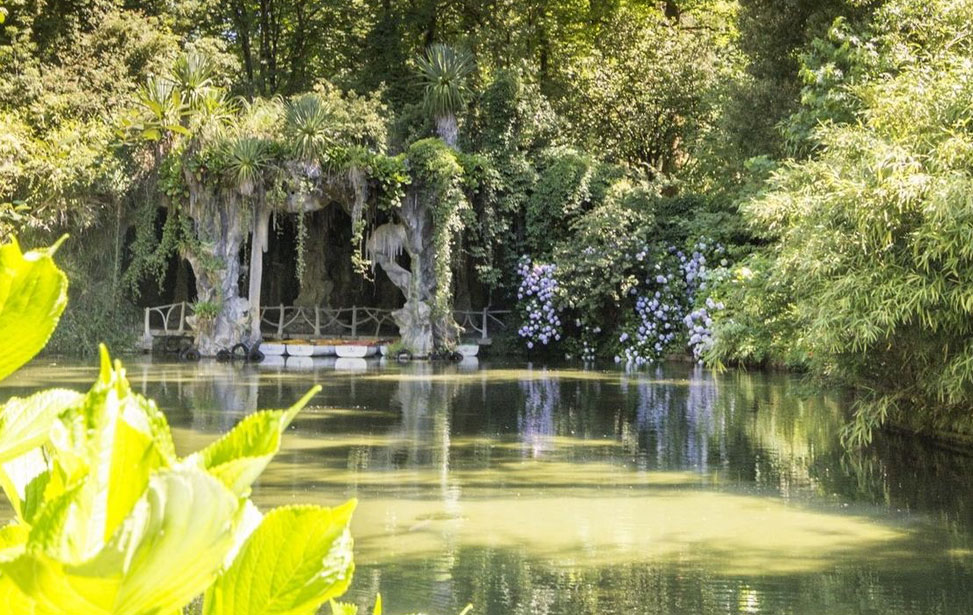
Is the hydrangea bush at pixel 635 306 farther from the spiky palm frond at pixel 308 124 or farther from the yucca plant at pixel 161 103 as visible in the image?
the yucca plant at pixel 161 103

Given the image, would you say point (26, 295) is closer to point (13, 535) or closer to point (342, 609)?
point (13, 535)

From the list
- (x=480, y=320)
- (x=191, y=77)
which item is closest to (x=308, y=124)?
(x=191, y=77)

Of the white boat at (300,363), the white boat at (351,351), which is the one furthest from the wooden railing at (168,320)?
the white boat at (351,351)

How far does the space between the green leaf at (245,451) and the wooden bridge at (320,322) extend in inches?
795

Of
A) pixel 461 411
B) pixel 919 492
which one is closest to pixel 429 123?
pixel 461 411

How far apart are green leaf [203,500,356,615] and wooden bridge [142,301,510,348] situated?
20.2m

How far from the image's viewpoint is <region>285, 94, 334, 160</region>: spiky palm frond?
57.9ft

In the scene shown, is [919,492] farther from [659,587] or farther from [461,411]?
[461,411]

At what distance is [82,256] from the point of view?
2012cm

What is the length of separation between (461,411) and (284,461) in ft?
10.7

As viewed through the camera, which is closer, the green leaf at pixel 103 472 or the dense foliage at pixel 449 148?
the green leaf at pixel 103 472

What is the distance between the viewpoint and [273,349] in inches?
767

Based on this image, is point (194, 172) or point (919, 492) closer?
point (919, 492)

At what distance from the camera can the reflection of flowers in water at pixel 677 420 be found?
8.68 m
